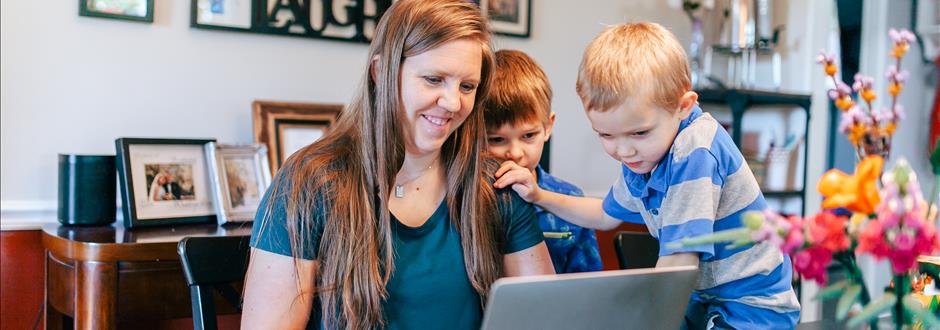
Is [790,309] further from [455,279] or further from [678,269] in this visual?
[455,279]

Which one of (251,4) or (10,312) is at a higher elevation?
(251,4)

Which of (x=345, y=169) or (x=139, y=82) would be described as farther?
(x=139, y=82)

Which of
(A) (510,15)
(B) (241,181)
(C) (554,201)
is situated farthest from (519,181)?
(A) (510,15)

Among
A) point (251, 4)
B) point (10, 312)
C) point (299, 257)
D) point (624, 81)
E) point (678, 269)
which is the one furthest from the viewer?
point (251, 4)

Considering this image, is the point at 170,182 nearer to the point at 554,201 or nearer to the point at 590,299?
the point at 554,201

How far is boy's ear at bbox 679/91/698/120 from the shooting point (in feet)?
4.18

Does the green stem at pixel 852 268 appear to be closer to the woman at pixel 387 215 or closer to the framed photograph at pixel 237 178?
the woman at pixel 387 215

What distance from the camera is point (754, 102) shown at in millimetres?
3035

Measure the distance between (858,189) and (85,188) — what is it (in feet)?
5.69

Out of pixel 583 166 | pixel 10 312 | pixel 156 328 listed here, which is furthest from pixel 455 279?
pixel 583 166

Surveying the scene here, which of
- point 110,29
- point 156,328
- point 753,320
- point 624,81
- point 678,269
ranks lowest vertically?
point 156,328

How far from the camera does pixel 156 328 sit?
220cm

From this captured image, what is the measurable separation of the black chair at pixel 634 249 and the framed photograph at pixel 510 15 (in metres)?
0.96

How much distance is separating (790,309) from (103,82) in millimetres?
1676
